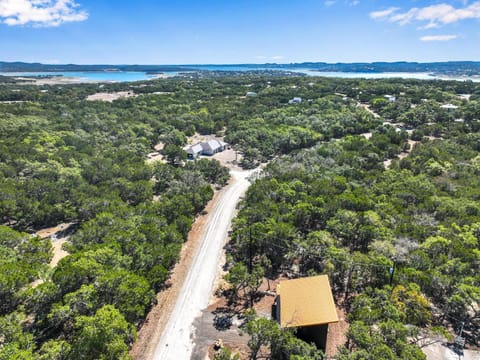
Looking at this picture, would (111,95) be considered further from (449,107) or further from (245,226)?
(449,107)

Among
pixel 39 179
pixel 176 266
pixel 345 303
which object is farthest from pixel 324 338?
pixel 39 179

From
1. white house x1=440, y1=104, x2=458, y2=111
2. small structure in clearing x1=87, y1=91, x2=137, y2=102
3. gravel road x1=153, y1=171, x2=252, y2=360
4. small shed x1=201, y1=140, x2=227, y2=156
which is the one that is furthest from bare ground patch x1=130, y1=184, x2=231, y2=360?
small structure in clearing x1=87, y1=91, x2=137, y2=102

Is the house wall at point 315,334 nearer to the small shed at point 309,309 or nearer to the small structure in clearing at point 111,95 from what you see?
the small shed at point 309,309

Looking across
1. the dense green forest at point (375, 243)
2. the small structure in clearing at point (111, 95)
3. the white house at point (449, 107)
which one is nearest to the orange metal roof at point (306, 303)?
the dense green forest at point (375, 243)

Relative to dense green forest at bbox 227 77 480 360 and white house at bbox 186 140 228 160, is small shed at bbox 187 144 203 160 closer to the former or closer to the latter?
white house at bbox 186 140 228 160

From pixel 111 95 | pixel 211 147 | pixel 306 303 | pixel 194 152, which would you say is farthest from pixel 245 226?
pixel 111 95

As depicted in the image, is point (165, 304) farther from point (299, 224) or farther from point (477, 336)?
point (477, 336)
